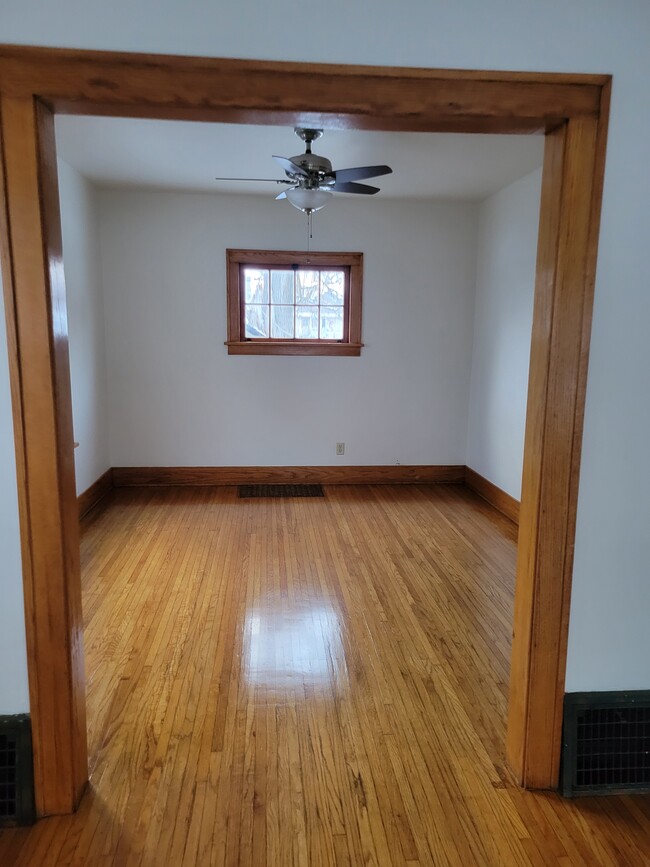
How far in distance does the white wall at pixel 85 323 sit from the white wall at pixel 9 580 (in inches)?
105

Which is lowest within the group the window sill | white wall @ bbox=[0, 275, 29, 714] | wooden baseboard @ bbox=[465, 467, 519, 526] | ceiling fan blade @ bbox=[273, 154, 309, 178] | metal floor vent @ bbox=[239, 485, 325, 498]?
metal floor vent @ bbox=[239, 485, 325, 498]

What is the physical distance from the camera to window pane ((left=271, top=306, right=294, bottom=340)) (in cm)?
515

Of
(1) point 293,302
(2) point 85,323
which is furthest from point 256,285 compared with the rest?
(2) point 85,323

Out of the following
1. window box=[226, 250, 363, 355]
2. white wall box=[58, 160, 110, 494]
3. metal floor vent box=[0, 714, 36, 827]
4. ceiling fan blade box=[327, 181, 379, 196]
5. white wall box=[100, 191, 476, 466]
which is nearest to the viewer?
metal floor vent box=[0, 714, 36, 827]

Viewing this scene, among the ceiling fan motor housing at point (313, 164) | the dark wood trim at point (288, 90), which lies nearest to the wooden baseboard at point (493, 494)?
the ceiling fan motor housing at point (313, 164)

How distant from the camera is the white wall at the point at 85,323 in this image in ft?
13.4

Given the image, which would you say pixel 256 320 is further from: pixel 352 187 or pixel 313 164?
pixel 313 164

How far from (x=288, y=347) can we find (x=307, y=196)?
1.87m

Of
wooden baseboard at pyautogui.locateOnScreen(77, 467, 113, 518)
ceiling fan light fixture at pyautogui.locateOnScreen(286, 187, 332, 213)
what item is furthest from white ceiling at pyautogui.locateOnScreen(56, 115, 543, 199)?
wooden baseboard at pyautogui.locateOnScreen(77, 467, 113, 518)

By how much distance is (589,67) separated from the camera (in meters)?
1.52

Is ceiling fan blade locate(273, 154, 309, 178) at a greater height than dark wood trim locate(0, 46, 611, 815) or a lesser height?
greater

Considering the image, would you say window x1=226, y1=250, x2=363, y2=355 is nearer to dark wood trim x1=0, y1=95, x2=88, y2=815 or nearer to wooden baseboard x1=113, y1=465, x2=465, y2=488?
wooden baseboard x1=113, y1=465, x2=465, y2=488

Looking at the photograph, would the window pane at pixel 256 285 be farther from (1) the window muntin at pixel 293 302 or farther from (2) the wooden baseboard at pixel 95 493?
(2) the wooden baseboard at pixel 95 493

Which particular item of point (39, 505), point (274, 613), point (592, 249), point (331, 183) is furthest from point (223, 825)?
point (331, 183)
